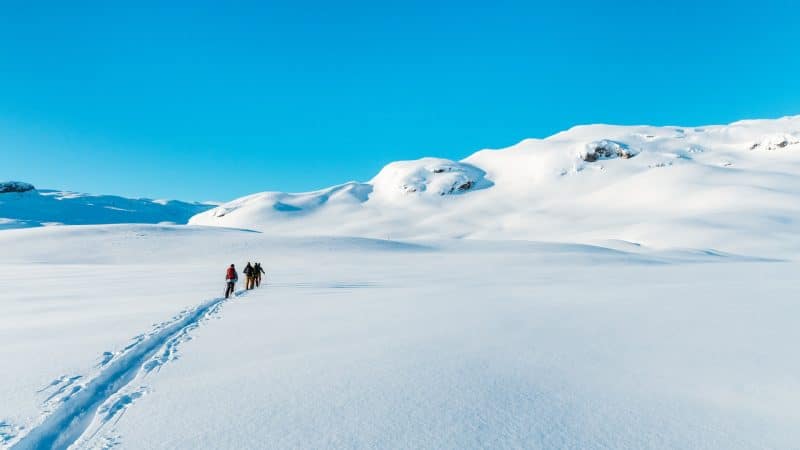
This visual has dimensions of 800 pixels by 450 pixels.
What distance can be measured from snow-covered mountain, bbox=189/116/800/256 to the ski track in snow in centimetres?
7039

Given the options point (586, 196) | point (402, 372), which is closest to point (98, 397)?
point (402, 372)

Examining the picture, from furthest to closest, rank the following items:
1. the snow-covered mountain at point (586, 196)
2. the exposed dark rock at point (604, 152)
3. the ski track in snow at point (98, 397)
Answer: the exposed dark rock at point (604, 152) < the snow-covered mountain at point (586, 196) < the ski track in snow at point (98, 397)

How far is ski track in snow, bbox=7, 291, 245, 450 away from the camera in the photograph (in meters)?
4.27

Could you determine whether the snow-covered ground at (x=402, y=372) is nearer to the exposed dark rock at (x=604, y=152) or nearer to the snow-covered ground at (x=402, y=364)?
the snow-covered ground at (x=402, y=364)

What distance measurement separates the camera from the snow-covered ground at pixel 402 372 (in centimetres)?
428

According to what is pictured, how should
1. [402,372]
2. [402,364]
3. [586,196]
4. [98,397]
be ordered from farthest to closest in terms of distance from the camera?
[586,196] < [402,364] < [402,372] < [98,397]

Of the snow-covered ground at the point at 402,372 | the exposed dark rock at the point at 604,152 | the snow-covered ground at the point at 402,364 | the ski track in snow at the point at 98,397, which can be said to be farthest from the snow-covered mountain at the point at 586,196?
the ski track in snow at the point at 98,397

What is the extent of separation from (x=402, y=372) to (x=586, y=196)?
128m

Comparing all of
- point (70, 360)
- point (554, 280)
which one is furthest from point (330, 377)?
point (554, 280)

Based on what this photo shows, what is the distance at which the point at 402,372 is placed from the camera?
20.0 feet

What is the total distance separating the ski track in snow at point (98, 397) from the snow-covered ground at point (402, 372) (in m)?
0.03

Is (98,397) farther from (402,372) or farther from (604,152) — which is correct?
(604,152)

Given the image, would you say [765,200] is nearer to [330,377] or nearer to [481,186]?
[481,186]

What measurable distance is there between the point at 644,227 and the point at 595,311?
74965 mm
